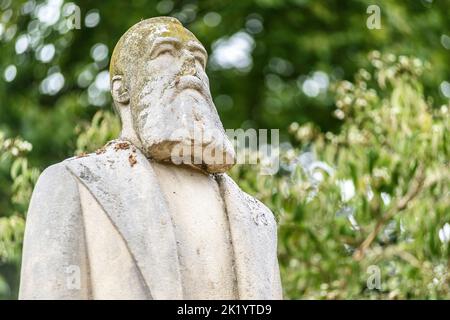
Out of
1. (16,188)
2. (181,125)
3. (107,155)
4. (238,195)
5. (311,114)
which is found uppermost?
(181,125)

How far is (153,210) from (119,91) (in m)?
0.85

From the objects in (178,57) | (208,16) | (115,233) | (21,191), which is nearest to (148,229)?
(115,233)

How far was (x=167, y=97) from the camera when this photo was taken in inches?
257

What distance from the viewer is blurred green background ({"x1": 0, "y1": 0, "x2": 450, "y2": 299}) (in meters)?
11.0

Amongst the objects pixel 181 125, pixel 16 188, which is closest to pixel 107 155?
pixel 181 125

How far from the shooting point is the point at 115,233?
608 cm

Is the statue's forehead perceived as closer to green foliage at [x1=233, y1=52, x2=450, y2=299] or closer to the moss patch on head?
the moss patch on head

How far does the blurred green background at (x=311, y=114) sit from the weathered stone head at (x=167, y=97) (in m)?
3.83

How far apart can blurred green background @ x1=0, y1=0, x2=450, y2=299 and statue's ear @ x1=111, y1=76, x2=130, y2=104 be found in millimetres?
3731

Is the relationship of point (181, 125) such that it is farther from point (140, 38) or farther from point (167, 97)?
point (140, 38)

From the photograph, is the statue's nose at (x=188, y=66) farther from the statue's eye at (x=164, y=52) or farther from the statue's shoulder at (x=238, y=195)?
the statue's shoulder at (x=238, y=195)

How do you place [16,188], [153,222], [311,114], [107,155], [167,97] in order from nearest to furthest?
[153,222]
[107,155]
[167,97]
[16,188]
[311,114]

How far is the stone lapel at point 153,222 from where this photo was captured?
19.7ft

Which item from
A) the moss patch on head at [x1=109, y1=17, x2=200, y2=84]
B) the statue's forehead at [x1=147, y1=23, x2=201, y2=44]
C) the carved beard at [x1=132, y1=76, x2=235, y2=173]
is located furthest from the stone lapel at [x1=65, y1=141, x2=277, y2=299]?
→ the statue's forehead at [x1=147, y1=23, x2=201, y2=44]
